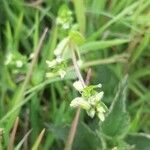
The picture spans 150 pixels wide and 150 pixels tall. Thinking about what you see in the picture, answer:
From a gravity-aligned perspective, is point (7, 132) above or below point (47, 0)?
below

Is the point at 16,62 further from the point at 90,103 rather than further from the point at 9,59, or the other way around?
the point at 90,103

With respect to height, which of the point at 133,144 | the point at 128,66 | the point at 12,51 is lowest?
the point at 133,144

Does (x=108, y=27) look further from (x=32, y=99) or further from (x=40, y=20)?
(x=32, y=99)

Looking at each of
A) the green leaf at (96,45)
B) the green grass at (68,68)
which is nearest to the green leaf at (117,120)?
the green grass at (68,68)

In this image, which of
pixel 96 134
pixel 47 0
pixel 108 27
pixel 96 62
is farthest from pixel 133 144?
pixel 47 0

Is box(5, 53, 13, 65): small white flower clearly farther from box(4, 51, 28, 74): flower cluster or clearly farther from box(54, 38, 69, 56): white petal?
box(54, 38, 69, 56): white petal

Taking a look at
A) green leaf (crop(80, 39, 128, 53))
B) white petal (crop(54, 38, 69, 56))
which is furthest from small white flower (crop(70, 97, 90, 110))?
green leaf (crop(80, 39, 128, 53))
